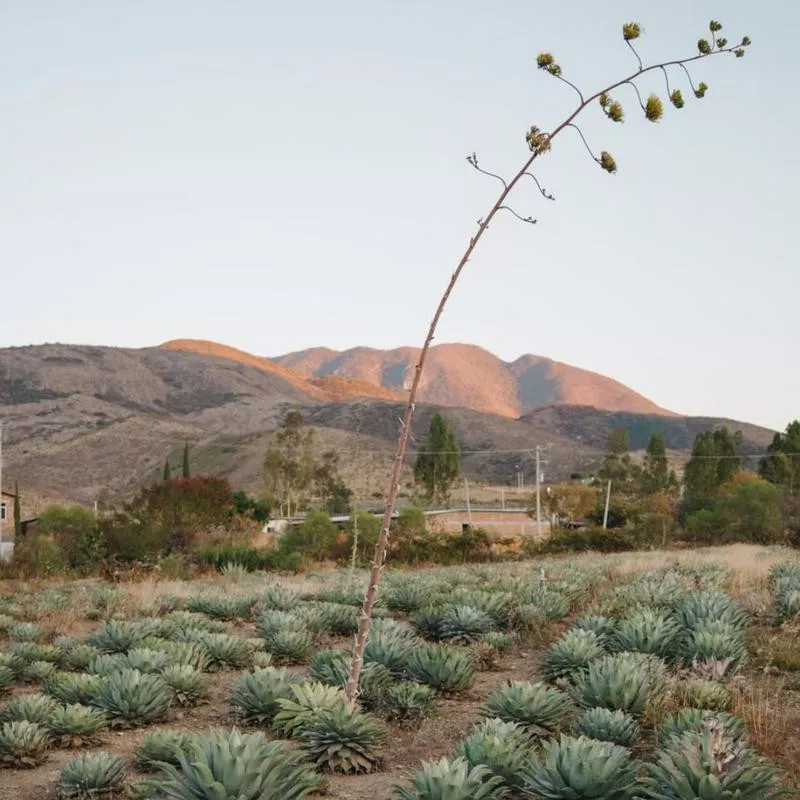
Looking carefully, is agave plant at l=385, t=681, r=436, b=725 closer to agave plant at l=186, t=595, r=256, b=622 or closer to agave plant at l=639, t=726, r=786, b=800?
agave plant at l=639, t=726, r=786, b=800

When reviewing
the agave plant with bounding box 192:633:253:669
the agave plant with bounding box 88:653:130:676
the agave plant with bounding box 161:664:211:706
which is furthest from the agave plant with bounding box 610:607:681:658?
the agave plant with bounding box 88:653:130:676

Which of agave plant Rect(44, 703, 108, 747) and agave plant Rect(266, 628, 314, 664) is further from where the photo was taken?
agave plant Rect(266, 628, 314, 664)

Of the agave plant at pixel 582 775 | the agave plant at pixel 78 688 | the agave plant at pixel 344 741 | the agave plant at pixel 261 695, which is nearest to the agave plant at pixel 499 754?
the agave plant at pixel 582 775

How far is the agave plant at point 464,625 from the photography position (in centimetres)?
1088

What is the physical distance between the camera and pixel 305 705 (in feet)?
23.5

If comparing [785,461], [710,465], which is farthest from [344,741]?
[710,465]

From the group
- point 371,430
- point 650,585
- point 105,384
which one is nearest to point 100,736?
point 650,585

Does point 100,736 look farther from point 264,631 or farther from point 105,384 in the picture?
point 105,384

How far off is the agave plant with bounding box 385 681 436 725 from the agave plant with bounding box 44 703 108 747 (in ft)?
7.86

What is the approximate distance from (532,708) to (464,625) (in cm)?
395

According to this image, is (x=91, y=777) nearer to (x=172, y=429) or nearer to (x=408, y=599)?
(x=408, y=599)

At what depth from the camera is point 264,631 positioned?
11.7m

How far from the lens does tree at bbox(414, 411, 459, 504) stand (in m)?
74.5

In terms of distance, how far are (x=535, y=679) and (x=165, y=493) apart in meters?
25.7
